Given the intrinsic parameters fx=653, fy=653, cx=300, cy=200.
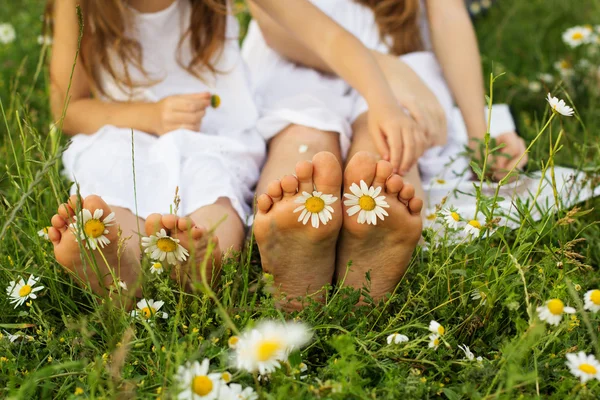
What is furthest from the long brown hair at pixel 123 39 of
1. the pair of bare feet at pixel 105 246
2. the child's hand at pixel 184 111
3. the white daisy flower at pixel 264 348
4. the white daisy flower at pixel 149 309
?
the white daisy flower at pixel 264 348

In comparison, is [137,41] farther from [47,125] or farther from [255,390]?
[255,390]

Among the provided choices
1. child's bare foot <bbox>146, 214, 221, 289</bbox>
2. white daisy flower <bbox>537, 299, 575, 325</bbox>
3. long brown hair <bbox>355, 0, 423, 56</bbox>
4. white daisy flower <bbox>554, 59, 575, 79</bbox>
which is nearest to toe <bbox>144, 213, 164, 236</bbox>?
child's bare foot <bbox>146, 214, 221, 289</bbox>

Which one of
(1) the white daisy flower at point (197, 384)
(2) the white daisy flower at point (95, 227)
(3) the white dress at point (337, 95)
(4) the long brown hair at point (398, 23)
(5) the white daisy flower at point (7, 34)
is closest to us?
(1) the white daisy flower at point (197, 384)

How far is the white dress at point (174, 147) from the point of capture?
1413mm

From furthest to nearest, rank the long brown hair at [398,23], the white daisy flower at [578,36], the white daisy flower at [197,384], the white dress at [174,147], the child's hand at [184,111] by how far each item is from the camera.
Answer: the white daisy flower at [578,36]
the long brown hair at [398,23]
the child's hand at [184,111]
the white dress at [174,147]
the white daisy flower at [197,384]

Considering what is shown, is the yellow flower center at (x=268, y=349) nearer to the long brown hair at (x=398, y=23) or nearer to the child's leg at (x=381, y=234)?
the child's leg at (x=381, y=234)

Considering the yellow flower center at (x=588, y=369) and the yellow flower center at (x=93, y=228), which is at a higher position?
the yellow flower center at (x=93, y=228)

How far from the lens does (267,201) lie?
3.73ft

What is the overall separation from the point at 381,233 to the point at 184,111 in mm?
617

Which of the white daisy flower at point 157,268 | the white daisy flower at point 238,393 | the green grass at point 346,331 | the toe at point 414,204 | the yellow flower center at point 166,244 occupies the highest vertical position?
the toe at point 414,204

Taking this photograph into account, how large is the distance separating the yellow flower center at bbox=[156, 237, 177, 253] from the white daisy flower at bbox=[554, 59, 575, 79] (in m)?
1.71

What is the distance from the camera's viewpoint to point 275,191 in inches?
44.3

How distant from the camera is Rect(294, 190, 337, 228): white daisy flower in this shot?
43.3 inches

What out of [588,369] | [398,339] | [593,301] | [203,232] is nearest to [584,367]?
[588,369]
